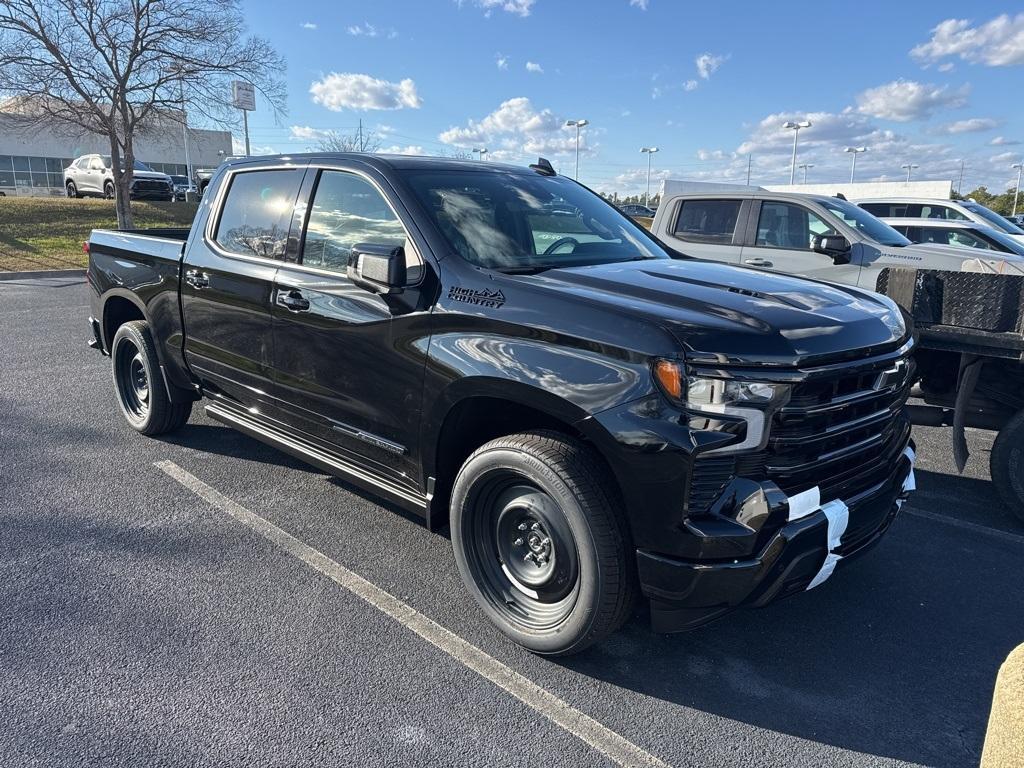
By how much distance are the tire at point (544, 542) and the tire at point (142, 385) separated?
301 centimetres

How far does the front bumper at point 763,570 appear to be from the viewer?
2473mm

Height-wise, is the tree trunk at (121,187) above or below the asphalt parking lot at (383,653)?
above

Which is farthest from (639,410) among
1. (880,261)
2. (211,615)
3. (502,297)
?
(880,261)

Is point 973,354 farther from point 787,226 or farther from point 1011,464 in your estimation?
point 787,226

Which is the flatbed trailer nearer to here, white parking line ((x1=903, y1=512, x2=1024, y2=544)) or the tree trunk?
white parking line ((x1=903, y1=512, x2=1024, y2=544))

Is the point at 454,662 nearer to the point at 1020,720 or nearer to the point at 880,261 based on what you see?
the point at 1020,720

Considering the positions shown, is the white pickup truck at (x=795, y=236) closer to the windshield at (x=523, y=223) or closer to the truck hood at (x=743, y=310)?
the windshield at (x=523, y=223)

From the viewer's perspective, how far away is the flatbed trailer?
3.97m

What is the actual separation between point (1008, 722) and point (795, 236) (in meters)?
6.88

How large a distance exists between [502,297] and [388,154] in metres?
1.43

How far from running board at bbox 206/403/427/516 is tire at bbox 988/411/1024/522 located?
335 centimetres

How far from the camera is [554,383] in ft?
8.82

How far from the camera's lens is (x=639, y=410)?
2.49m

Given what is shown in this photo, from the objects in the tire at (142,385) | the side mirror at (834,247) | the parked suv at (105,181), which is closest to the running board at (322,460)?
the tire at (142,385)
